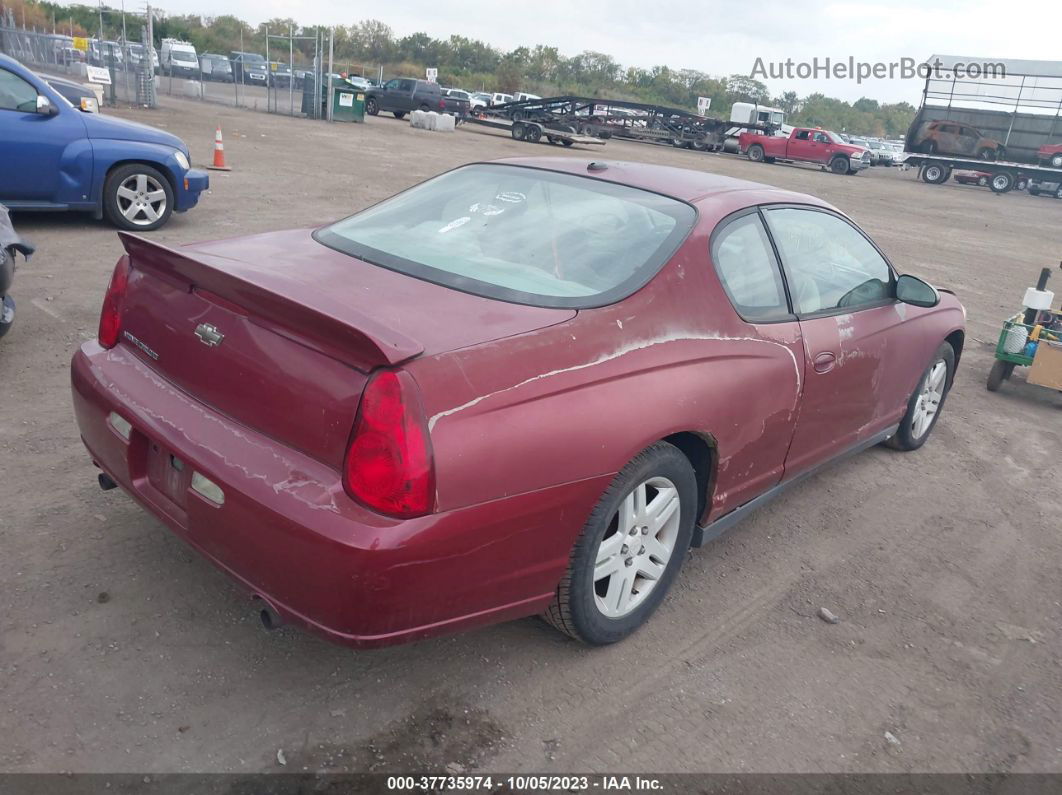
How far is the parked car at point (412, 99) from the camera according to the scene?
3381 cm

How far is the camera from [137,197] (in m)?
8.54

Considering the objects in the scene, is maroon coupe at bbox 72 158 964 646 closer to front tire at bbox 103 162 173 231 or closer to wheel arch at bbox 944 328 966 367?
wheel arch at bbox 944 328 966 367

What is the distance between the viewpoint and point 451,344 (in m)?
2.42

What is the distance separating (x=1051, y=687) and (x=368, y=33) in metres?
92.6

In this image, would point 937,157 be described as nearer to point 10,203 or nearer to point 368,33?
point 10,203

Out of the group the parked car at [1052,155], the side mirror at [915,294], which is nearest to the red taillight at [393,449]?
the side mirror at [915,294]

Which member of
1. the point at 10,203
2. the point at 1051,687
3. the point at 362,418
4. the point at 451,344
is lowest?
the point at 1051,687

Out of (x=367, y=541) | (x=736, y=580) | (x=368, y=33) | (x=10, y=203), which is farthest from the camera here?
(x=368, y=33)

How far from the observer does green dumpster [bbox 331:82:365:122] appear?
28.7 meters

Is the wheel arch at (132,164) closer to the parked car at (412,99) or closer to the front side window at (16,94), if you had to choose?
the front side window at (16,94)

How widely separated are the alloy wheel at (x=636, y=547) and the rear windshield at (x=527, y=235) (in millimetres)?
702

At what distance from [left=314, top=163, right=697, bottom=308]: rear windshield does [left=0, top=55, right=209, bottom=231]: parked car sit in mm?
5577

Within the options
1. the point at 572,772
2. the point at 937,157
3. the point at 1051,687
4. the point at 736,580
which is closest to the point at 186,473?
the point at 572,772

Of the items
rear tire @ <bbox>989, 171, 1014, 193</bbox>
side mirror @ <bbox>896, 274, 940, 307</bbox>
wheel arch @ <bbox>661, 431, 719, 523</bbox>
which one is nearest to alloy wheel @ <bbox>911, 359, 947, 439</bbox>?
side mirror @ <bbox>896, 274, 940, 307</bbox>
